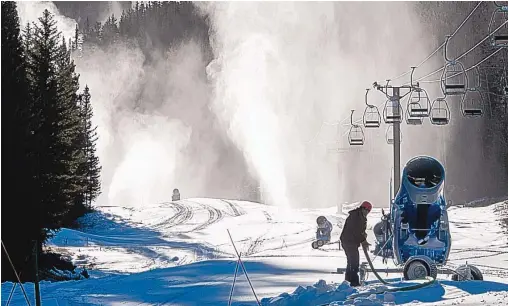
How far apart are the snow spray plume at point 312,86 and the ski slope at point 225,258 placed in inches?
708

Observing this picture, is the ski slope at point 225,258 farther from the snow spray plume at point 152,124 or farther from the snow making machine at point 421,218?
the snow spray plume at point 152,124

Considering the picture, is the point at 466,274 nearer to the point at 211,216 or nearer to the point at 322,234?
the point at 322,234

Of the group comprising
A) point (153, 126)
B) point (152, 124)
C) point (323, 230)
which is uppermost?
point (152, 124)

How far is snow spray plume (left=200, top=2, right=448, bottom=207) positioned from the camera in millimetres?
71812

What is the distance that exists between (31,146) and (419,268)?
15288mm

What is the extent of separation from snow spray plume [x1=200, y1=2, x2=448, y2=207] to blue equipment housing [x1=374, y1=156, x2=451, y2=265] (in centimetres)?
4443

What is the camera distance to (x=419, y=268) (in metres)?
12.4

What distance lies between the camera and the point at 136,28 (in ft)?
437

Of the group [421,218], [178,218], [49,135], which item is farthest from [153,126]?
[421,218]

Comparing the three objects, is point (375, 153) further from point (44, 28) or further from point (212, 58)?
point (212, 58)

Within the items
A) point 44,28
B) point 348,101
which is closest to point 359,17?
point 348,101

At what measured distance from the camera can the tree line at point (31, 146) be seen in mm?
22781

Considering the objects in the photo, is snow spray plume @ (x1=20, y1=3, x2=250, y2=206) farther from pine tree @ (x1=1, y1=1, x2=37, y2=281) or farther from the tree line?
pine tree @ (x1=1, y1=1, x2=37, y2=281)

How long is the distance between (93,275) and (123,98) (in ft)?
322
